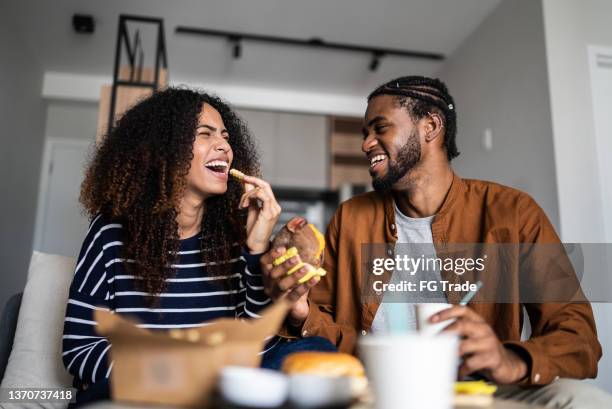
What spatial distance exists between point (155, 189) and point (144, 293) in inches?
13.5

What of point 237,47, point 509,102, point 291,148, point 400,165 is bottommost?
point 400,165

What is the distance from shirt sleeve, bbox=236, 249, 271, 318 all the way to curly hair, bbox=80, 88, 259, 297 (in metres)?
0.17

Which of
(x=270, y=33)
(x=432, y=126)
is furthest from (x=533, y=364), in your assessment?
(x=270, y=33)

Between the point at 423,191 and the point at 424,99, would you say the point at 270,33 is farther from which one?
the point at 423,191

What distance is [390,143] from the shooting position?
1576 millimetres

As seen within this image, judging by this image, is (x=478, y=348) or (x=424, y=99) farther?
(x=424, y=99)

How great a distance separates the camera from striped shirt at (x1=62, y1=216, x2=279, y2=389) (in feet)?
3.51

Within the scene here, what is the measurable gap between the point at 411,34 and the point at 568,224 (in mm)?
1890

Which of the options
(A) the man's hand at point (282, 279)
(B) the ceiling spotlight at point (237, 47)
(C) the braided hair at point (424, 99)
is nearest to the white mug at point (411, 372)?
Result: (A) the man's hand at point (282, 279)

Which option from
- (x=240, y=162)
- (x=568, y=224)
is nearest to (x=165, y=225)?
(x=240, y=162)

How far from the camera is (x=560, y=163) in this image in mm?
2562

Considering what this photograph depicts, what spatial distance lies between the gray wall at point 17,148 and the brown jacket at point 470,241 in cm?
301

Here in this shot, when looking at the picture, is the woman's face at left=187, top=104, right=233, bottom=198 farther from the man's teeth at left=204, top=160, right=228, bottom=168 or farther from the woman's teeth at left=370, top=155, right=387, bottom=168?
the woman's teeth at left=370, top=155, right=387, bottom=168

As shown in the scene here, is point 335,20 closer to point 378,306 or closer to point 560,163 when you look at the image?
point 560,163
